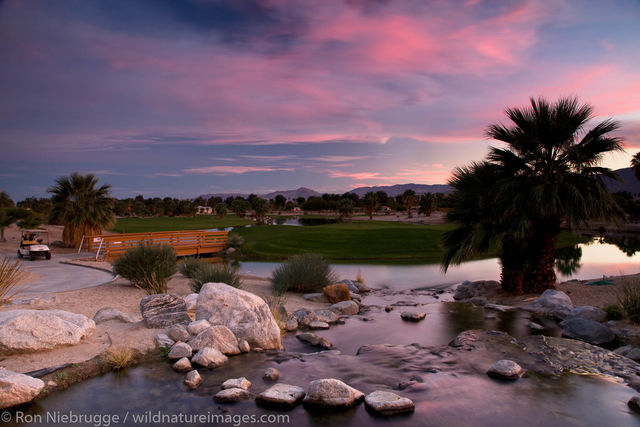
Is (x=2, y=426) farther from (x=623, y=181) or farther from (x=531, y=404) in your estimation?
(x=623, y=181)

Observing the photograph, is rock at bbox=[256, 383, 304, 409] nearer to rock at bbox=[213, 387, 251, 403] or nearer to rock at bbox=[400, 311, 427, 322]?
rock at bbox=[213, 387, 251, 403]

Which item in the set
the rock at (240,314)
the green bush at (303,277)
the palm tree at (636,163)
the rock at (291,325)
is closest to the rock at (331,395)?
the rock at (240,314)

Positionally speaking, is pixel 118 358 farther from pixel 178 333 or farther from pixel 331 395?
pixel 331 395

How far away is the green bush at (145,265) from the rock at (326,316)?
5.48 meters

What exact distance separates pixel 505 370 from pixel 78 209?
30160 mm

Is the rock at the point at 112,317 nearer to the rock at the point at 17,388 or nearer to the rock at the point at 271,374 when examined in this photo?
the rock at the point at 17,388

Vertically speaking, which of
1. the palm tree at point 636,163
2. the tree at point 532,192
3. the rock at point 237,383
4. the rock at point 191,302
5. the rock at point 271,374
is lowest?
the rock at point 271,374

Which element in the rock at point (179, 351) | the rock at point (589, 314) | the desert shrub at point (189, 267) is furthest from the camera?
the desert shrub at point (189, 267)

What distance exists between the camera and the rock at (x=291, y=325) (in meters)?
10.5

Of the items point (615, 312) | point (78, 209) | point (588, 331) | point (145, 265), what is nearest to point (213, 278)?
point (145, 265)

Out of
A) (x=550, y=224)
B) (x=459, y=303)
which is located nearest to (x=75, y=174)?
(x=459, y=303)

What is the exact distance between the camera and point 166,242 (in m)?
25.6

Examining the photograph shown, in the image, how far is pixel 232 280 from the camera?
13891mm

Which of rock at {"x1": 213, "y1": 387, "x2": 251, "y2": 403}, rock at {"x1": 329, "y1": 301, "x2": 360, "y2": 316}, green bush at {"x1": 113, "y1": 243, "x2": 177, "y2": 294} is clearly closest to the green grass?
green bush at {"x1": 113, "y1": 243, "x2": 177, "y2": 294}
